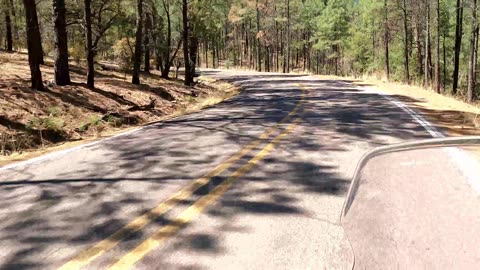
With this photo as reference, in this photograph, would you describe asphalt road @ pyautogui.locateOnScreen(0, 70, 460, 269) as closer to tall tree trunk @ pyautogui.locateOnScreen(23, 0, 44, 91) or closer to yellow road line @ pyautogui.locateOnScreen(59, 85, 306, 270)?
yellow road line @ pyautogui.locateOnScreen(59, 85, 306, 270)

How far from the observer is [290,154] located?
23.3 ft

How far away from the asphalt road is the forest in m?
8.70

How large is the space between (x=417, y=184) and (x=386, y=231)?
0.25 m

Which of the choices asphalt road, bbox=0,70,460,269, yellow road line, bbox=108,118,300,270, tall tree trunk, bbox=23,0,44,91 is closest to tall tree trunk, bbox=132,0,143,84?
tall tree trunk, bbox=23,0,44,91

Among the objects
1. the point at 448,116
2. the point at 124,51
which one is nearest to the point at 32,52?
the point at 448,116

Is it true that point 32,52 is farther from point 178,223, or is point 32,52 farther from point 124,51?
point 124,51

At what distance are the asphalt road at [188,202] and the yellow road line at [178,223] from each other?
10 millimetres

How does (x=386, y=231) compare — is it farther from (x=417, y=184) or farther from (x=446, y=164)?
(x=446, y=164)

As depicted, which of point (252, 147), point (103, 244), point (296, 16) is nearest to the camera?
point (103, 244)

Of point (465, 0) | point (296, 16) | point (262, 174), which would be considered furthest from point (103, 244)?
point (296, 16)

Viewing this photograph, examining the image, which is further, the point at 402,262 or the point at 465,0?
the point at 465,0

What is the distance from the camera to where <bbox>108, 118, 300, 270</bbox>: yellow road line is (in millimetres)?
3400

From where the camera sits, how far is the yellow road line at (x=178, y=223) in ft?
11.2

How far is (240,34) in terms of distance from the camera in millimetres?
93062
